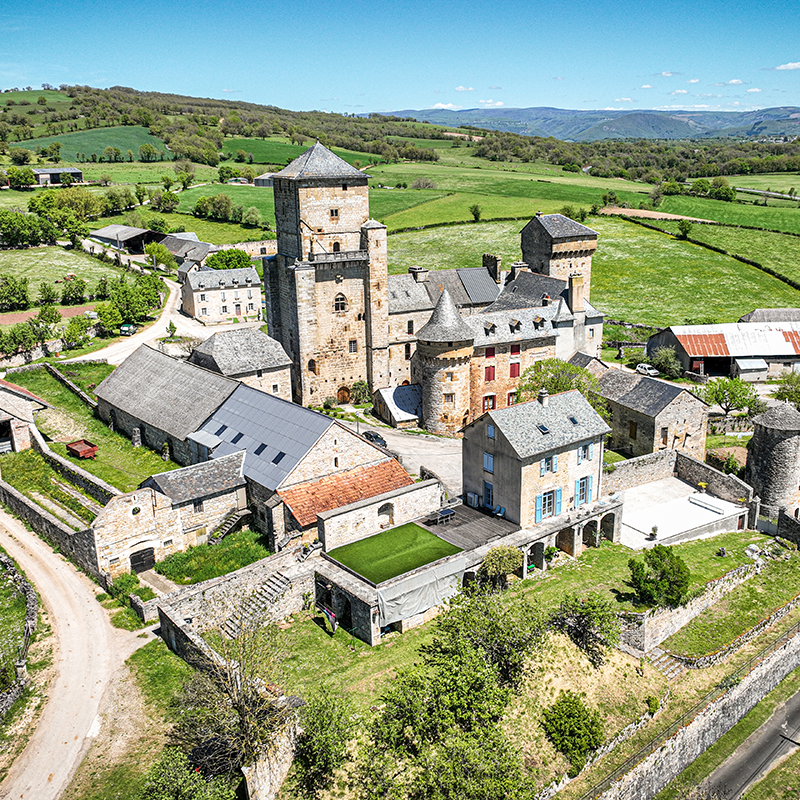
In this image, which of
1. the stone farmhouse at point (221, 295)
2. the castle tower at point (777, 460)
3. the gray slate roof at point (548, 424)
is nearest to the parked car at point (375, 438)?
the gray slate roof at point (548, 424)

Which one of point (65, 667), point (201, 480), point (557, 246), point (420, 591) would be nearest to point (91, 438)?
point (201, 480)

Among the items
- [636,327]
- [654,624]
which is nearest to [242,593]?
[654,624]

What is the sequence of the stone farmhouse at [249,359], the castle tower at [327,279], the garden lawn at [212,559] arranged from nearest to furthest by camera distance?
the garden lawn at [212,559], the stone farmhouse at [249,359], the castle tower at [327,279]

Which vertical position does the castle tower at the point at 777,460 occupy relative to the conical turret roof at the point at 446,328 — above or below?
below

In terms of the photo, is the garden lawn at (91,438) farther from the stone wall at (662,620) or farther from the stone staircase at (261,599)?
the stone wall at (662,620)

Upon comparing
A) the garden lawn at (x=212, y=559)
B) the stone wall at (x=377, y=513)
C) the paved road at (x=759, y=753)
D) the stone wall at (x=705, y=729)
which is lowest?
the paved road at (x=759, y=753)

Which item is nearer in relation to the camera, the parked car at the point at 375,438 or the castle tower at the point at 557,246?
the parked car at the point at 375,438

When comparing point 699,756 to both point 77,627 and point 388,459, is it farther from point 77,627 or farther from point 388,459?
point 77,627

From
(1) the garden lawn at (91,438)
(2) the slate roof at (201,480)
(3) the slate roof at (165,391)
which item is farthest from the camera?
(3) the slate roof at (165,391)

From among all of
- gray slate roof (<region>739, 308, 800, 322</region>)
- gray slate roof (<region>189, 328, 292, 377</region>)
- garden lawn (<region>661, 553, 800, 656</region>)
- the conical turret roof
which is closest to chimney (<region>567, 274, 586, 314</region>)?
the conical turret roof

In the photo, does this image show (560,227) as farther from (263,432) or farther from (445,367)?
(263,432)
